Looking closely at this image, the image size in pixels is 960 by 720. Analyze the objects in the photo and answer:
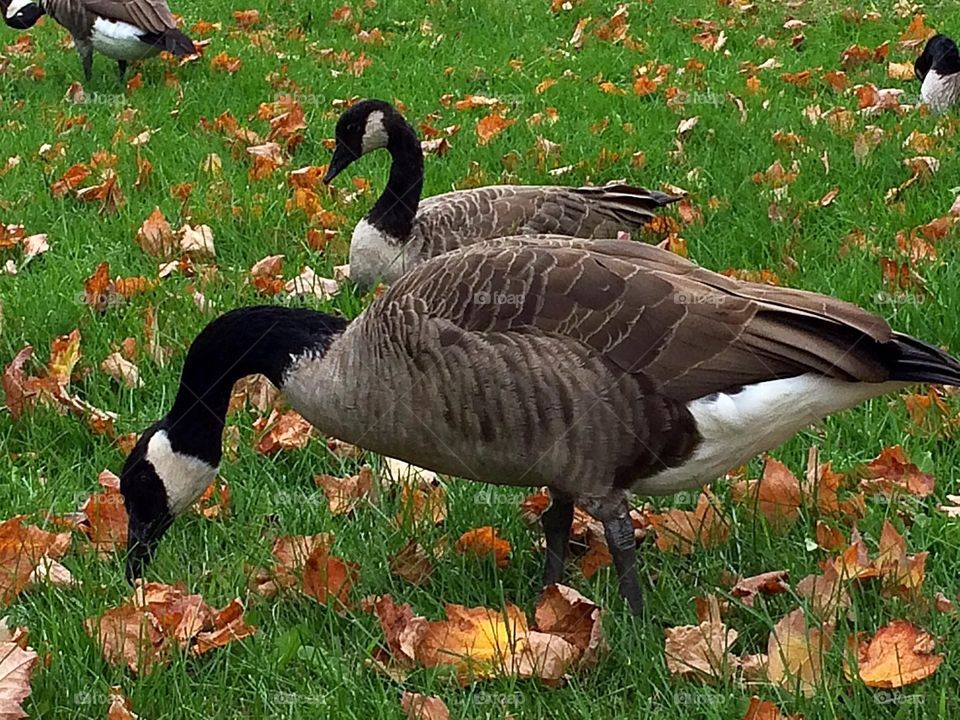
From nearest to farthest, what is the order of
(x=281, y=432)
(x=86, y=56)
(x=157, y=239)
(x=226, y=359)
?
(x=226, y=359)
(x=281, y=432)
(x=157, y=239)
(x=86, y=56)

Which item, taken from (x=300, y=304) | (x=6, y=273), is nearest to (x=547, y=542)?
(x=300, y=304)

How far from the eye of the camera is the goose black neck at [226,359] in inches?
126

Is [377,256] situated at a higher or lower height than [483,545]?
lower

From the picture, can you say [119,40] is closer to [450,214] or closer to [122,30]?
[122,30]

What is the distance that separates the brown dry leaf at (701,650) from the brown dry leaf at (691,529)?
0.55 m

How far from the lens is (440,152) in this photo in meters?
7.07

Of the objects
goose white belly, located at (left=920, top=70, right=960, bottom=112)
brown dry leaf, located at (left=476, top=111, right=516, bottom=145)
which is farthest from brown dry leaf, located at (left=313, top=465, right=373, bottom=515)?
goose white belly, located at (left=920, top=70, right=960, bottom=112)

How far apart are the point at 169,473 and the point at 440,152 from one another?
4218 mm

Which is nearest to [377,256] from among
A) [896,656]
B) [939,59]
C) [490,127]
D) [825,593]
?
[490,127]

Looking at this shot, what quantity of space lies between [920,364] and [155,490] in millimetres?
1979

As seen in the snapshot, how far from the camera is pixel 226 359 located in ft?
10.6

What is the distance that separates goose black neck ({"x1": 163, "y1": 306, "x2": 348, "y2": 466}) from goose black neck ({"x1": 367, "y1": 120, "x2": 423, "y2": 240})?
206 cm

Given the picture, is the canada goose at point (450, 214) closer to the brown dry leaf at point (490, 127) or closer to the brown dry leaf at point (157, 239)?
the brown dry leaf at point (157, 239)

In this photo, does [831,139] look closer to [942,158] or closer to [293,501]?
[942,158]
